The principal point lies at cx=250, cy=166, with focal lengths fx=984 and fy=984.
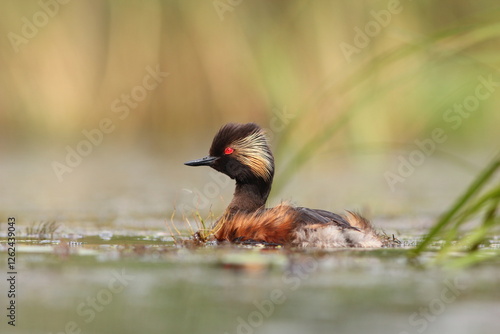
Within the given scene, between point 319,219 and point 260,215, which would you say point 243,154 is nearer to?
point 260,215

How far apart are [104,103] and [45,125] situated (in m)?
1.22

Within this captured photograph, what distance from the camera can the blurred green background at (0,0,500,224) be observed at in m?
12.9

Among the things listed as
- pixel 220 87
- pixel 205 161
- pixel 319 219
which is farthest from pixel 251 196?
pixel 220 87

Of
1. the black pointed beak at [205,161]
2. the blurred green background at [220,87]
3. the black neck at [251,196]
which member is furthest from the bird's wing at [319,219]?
the blurred green background at [220,87]

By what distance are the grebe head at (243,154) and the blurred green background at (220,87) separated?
3697mm

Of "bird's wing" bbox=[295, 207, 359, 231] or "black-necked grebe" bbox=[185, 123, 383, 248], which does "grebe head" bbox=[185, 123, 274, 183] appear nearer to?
"black-necked grebe" bbox=[185, 123, 383, 248]

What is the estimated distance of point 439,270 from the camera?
5.50 metres

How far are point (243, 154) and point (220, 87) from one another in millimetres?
7914

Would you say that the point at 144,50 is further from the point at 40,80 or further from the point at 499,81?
the point at 499,81

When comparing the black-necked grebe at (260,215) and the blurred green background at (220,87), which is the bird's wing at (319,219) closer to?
the black-necked grebe at (260,215)

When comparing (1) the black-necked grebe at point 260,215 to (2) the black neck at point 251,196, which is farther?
(2) the black neck at point 251,196

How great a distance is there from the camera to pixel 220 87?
15.7 metres

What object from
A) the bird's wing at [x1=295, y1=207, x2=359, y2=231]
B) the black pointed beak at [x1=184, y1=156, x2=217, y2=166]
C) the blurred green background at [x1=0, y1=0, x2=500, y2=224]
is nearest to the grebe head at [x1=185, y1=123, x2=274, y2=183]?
the black pointed beak at [x1=184, y1=156, x2=217, y2=166]

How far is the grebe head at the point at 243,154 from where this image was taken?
7.82 meters
